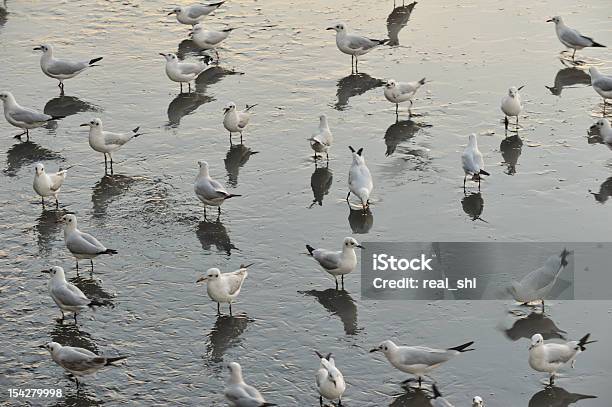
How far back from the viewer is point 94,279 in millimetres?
15609

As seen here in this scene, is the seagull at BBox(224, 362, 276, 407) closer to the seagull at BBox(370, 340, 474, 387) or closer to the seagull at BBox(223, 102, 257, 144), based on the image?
the seagull at BBox(370, 340, 474, 387)

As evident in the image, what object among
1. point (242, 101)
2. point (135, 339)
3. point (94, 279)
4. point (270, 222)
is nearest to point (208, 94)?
point (242, 101)

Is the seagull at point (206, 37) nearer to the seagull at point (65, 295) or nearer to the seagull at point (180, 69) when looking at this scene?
the seagull at point (180, 69)

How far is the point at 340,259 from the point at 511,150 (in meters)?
5.33

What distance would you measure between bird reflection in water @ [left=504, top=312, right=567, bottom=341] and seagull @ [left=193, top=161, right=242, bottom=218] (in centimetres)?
487

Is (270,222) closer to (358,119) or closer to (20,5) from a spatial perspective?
(358,119)

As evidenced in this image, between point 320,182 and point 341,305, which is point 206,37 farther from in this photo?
point 341,305

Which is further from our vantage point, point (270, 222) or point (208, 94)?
point (208, 94)

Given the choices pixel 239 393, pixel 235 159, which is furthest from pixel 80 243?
pixel 235 159

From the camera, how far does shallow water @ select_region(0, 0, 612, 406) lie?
1354 centimetres

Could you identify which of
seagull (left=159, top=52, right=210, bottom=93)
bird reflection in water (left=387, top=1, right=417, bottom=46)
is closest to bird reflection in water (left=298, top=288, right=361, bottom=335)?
seagull (left=159, top=52, right=210, bottom=93)

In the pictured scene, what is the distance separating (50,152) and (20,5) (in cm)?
935

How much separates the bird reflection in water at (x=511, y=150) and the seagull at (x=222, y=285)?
19.0ft

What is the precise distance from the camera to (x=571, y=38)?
74.9ft
